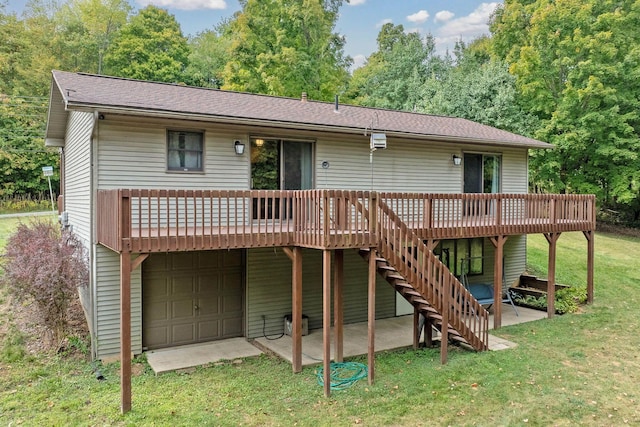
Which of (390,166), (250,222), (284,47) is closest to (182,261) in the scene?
(250,222)

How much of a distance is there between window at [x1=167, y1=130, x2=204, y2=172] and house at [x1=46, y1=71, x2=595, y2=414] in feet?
0.07

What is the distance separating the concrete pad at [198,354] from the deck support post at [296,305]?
1.23 meters

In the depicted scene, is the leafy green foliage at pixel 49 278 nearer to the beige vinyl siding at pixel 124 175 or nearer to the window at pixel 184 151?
the beige vinyl siding at pixel 124 175

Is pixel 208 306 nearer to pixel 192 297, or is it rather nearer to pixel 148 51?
pixel 192 297

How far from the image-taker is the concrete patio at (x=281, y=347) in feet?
25.5

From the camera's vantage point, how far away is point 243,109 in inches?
377

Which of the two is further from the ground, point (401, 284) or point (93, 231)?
point (93, 231)

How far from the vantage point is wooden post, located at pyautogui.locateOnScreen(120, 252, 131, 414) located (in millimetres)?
5820

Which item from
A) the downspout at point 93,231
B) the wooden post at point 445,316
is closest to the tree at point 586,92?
the wooden post at point 445,316

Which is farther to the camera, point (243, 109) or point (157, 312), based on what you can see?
point (243, 109)

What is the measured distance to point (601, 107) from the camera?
20.8 meters

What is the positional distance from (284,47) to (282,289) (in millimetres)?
16313

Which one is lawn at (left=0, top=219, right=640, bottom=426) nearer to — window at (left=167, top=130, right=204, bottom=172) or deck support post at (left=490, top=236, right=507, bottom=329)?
deck support post at (left=490, top=236, right=507, bottom=329)

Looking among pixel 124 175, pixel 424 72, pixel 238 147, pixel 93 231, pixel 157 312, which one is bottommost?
pixel 157 312
